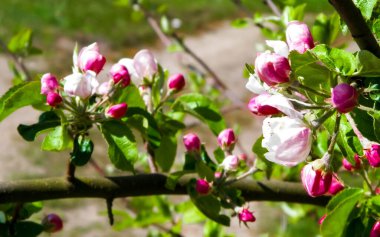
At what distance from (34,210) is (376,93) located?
0.71 metres

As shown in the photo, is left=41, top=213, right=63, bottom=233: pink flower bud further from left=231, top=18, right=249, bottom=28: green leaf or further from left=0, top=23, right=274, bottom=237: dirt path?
left=0, top=23, right=274, bottom=237: dirt path

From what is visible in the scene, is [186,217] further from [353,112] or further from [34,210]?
[353,112]

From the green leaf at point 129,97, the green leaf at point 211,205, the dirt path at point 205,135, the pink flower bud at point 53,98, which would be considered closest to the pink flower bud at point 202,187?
the green leaf at point 211,205

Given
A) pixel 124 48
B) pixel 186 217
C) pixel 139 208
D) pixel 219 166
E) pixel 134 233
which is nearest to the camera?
pixel 219 166

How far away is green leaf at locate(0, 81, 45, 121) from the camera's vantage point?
3.27 ft

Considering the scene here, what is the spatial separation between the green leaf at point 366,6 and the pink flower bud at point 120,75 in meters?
0.40

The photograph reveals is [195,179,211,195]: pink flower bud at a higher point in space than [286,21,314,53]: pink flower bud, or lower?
lower

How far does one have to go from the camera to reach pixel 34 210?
4.03 feet

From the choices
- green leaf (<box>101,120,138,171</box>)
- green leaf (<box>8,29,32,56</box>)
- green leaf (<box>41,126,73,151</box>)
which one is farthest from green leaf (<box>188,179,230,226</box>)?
green leaf (<box>8,29,32,56</box>)

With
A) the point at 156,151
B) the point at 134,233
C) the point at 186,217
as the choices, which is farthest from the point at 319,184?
the point at 134,233

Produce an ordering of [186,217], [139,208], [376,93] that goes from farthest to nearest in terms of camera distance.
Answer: [139,208]
[186,217]
[376,93]

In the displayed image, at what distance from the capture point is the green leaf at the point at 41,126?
102 cm

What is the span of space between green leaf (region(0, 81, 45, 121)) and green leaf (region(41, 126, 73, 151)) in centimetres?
6

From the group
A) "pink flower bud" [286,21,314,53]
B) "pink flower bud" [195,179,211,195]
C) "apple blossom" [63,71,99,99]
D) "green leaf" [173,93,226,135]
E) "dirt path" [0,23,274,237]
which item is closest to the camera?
"pink flower bud" [286,21,314,53]
